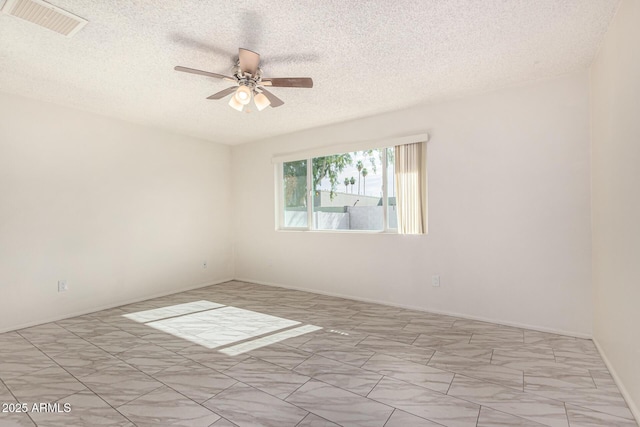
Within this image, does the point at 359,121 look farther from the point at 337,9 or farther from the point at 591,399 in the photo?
the point at 591,399

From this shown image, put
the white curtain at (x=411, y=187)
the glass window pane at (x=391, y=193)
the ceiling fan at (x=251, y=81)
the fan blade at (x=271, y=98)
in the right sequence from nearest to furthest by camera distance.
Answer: the ceiling fan at (x=251, y=81) < the fan blade at (x=271, y=98) < the white curtain at (x=411, y=187) < the glass window pane at (x=391, y=193)

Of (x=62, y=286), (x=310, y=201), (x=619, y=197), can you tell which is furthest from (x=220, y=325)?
(x=619, y=197)

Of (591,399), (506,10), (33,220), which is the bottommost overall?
(591,399)

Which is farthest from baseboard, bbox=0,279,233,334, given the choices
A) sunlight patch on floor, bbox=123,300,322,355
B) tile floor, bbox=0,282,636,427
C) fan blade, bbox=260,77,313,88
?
fan blade, bbox=260,77,313,88

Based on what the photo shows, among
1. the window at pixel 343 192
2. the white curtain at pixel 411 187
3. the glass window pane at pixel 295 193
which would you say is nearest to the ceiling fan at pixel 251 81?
the white curtain at pixel 411 187

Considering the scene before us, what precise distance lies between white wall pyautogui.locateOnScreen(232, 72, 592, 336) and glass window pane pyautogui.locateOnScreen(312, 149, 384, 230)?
251 mm

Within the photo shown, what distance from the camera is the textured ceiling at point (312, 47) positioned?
2.17 m

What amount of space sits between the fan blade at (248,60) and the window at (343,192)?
2194 millimetres

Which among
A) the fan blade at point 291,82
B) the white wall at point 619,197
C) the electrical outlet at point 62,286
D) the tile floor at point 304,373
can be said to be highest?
the fan blade at point 291,82

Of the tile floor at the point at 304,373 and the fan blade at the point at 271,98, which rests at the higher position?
the fan blade at the point at 271,98

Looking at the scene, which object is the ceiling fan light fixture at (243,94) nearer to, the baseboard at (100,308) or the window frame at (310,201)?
the window frame at (310,201)

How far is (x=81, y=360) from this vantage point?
273cm

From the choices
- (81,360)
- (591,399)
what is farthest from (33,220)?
(591,399)

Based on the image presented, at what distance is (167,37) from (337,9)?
4.25 feet
